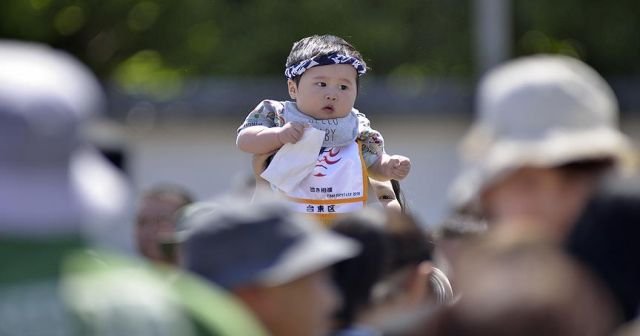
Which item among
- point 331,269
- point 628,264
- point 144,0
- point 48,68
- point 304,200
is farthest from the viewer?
point 144,0

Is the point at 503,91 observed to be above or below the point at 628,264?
above

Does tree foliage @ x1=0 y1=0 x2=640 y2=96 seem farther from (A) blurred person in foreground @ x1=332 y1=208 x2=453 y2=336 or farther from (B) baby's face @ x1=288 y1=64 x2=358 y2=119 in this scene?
(A) blurred person in foreground @ x1=332 y1=208 x2=453 y2=336

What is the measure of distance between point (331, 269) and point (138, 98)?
12337 mm

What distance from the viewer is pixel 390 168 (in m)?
4.84

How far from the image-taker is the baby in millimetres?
4777

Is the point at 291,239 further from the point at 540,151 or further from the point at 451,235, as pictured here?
the point at 451,235

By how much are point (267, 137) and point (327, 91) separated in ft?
0.79

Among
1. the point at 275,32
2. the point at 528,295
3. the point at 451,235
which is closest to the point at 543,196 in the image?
the point at 528,295

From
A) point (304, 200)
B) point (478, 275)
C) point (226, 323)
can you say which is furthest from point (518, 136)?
point (304, 200)

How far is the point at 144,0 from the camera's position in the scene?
64.5ft

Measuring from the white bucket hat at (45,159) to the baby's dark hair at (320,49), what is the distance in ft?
6.14

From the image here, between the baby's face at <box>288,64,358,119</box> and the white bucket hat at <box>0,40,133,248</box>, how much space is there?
1.81 m

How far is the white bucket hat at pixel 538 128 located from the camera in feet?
10.8

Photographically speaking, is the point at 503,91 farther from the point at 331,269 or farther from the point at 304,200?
the point at 304,200
